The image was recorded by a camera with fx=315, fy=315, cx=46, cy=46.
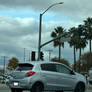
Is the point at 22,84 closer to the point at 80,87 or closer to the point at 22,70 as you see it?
the point at 22,70

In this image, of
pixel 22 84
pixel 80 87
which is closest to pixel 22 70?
pixel 22 84

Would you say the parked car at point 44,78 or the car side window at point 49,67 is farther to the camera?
the car side window at point 49,67

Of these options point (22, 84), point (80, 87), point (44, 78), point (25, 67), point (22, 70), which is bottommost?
point (80, 87)

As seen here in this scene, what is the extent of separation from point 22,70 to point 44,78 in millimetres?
1170

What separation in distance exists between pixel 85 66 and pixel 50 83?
74.1 metres

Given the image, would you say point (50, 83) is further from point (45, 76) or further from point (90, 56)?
point (90, 56)

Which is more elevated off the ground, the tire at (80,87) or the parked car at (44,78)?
the parked car at (44,78)

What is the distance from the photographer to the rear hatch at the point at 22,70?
15.4 m

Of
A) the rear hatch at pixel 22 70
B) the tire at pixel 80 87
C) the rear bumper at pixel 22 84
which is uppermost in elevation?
the rear hatch at pixel 22 70

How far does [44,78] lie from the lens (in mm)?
15617

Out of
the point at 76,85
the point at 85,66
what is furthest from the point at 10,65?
the point at 76,85

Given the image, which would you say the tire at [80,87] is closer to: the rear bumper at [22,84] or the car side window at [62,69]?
the car side window at [62,69]

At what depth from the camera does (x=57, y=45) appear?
7006cm

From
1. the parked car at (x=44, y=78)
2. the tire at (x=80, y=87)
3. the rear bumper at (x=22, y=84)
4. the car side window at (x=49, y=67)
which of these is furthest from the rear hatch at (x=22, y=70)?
the tire at (x=80, y=87)
